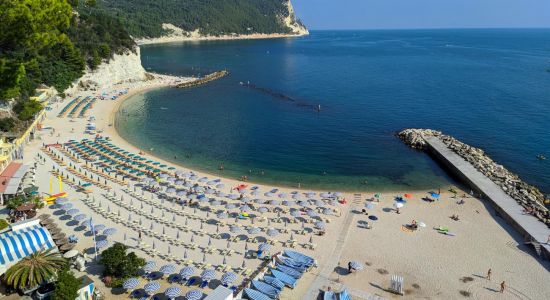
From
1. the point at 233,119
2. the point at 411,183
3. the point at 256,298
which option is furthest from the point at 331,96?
the point at 256,298

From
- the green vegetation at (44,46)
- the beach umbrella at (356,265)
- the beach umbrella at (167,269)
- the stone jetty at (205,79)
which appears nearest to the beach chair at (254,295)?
the beach umbrella at (167,269)

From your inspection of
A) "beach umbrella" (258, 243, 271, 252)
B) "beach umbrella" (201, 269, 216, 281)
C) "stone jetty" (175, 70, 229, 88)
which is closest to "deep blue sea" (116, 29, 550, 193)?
"stone jetty" (175, 70, 229, 88)

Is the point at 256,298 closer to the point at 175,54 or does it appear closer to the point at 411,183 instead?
the point at 411,183

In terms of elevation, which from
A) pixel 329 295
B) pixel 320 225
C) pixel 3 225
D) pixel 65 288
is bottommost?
pixel 329 295

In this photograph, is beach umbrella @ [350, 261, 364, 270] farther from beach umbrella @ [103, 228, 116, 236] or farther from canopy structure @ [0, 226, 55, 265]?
canopy structure @ [0, 226, 55, 265]

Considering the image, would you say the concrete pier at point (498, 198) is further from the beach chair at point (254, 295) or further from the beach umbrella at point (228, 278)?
the beach umbrella at point (228, 278)

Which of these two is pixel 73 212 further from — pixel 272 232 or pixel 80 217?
pixel 272 232

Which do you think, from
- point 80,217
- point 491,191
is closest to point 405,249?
point 491,191
